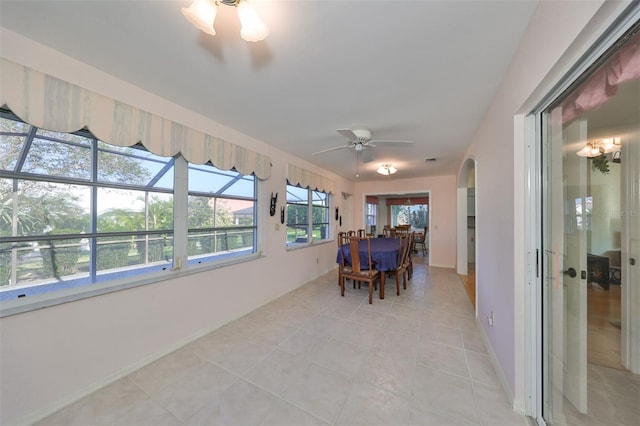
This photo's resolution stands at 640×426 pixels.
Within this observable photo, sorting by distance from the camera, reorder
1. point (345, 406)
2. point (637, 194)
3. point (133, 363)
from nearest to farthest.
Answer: point (637, 194)
point (345, 406)
point (133, 363)

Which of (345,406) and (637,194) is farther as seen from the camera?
(345,406)

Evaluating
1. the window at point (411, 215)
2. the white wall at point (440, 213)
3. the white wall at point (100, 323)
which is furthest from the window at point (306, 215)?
the window at point (411, 215)

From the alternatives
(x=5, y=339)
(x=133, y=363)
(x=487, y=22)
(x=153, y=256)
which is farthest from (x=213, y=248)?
(x=487, y=22)

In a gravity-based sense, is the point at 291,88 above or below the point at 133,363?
above

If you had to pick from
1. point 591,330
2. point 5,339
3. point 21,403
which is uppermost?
point 591,330

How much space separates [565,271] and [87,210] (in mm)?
3278

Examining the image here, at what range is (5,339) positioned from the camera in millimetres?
1322

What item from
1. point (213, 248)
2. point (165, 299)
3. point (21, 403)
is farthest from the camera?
point (213, 248)

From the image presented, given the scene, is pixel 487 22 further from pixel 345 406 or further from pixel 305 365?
pixel 305 365

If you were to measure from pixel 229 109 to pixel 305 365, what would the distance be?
255 centimetres

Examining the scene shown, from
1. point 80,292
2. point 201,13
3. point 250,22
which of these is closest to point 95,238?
point 80,292

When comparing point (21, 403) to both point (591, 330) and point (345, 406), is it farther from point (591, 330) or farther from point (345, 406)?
point (591, 330)

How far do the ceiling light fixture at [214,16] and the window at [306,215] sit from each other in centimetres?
299

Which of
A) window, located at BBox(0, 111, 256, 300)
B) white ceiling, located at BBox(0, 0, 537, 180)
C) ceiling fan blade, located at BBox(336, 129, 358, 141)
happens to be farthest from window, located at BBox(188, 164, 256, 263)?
ceiling fan blade, located at BBox(336, 129, 358, 141)
